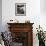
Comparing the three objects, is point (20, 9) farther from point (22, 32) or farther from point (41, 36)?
point (41, 36)

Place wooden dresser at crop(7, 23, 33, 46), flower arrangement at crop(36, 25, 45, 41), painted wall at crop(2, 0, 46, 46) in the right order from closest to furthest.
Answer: flower arrangement at crop(36, 25, 45, 41)
wooden dresser at crop(7, 23, 33, 46)
painted wall at crop(2, 0, 46, 46)

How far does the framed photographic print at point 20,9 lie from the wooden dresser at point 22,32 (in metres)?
0.49

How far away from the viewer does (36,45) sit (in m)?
5.88

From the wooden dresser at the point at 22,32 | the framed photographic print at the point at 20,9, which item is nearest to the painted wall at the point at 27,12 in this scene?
the framed photographic print at the point at 20,9

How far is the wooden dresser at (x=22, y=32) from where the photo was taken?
562 cm

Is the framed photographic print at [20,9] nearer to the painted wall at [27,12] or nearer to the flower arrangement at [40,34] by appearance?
the painted wall at [27,12]

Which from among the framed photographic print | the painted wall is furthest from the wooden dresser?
the framed photographic print

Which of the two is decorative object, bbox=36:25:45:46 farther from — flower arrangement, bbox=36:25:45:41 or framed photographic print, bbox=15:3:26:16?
framed photographic print, bbox=15:3:26:16

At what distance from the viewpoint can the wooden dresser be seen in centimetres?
562

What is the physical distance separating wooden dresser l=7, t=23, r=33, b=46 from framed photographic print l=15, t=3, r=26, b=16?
49 cm

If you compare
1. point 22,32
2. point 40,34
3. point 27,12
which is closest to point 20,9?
point 27,12

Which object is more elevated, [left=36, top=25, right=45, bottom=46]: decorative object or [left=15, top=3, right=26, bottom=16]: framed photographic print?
[left=15, top=3, right=26, bottom=16]: framed photographic print

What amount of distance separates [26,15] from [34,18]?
13.6 inches

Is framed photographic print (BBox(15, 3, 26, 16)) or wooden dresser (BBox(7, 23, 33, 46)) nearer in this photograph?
wooden dresser (BBox(7, 23, 33, 46))
